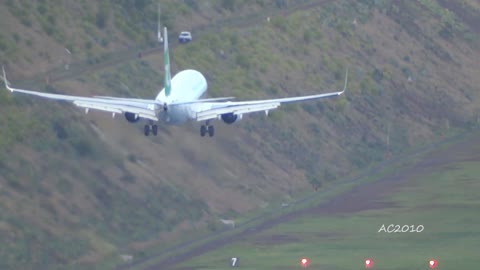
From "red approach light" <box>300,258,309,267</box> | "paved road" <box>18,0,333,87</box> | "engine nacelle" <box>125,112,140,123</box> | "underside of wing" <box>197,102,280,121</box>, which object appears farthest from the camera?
"paved road" <box>18,0,333,87</box>

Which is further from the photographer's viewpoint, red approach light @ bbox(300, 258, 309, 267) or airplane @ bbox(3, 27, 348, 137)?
airplane @ bbox(3, 27, 348, 137)

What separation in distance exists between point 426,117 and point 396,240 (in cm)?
6979

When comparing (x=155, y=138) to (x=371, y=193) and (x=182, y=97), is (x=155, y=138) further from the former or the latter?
(x=371, y=193)

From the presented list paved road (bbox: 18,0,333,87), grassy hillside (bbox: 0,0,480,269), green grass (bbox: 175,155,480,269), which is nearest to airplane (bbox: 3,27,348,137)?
grassy hillside (bbox: 0,0,480,269)

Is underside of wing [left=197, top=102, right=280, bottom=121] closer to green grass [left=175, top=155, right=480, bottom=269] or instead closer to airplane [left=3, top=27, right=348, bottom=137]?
airplane [left=3, top=27, right=348, bottom=137]

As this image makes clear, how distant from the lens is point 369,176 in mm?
164375

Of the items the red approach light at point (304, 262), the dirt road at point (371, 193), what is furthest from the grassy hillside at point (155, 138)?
the red approach light at point (304, 262)

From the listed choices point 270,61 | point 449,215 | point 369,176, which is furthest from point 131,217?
point 270,61

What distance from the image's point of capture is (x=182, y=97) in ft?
409

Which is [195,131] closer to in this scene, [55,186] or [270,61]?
[55,186]

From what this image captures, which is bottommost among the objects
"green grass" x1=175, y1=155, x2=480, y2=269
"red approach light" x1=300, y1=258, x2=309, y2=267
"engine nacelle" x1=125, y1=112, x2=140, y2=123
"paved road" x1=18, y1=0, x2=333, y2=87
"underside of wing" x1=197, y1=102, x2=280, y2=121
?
"red approach light" x1=300, y1=258, x2=309, y2=267

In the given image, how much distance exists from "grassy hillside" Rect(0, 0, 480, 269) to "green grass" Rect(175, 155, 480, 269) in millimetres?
7500

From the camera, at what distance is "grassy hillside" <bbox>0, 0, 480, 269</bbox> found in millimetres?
124312

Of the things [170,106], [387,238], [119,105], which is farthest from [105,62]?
[170,106]
